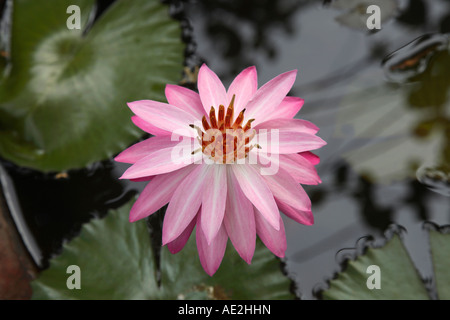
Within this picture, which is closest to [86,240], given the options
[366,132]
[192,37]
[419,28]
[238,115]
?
[238,115]

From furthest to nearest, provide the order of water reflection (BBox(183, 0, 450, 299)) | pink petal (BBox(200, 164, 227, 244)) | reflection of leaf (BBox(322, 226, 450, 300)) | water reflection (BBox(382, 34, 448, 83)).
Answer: water reflection (BBox(382, 34, 448, 83)) → water reflection (BBox(183, 0, 450, 299)) → reflection of leaf (BBox(322, 226, 450, 300)) → pink petal (BBox(200, 164, 227, 244))

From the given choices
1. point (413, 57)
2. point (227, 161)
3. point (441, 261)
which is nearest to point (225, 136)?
point (227, 161)

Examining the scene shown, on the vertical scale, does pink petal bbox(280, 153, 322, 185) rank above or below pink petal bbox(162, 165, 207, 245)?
above

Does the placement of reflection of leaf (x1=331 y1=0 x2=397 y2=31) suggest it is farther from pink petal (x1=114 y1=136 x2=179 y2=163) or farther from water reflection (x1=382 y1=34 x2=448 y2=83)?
pink petal (x1=114 y1=136 x2=179 y2=163)

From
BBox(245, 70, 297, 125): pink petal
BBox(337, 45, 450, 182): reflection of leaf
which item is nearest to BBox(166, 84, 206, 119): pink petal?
BBox(245, 70, 297, 125): pink petal

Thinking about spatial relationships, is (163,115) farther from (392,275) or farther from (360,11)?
(360,11)

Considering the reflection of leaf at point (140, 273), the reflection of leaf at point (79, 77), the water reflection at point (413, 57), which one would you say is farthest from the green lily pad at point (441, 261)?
the reflection of leaf at point (79, 77)
